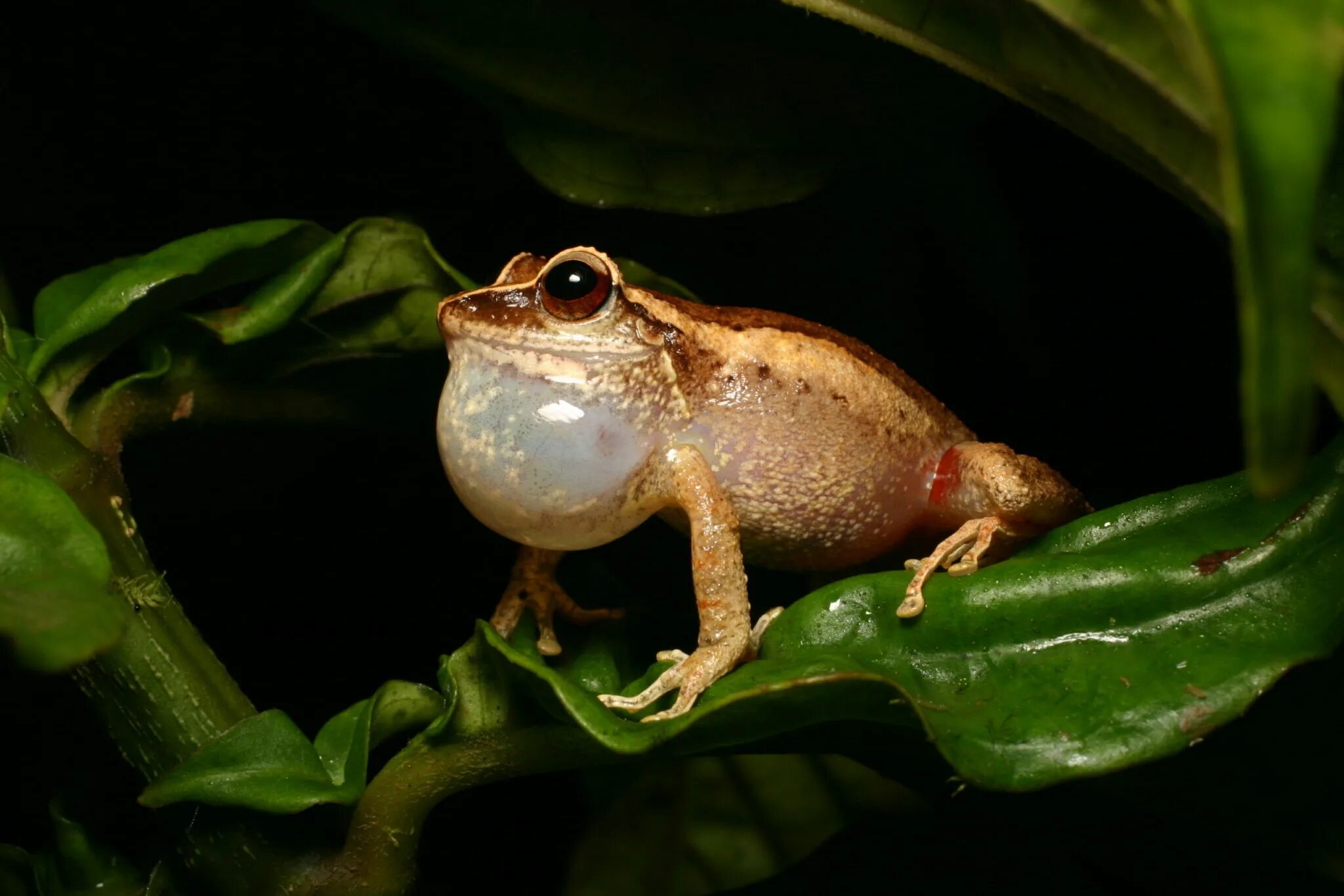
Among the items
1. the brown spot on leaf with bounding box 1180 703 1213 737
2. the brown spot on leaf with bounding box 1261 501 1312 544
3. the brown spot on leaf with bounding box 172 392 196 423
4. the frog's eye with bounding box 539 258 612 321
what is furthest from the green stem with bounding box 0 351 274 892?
the brown spot on leaf with bounding box 1261 501 1312 544

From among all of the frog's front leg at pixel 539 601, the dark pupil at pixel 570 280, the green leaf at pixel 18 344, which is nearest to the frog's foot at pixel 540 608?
the frog's front leg at pixel 539 601

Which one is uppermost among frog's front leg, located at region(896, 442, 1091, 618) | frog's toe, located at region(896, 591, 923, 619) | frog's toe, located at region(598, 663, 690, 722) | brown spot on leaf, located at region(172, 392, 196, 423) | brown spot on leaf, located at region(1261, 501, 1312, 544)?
brown spot on leaf, located at region(172, 392, 196, 423)

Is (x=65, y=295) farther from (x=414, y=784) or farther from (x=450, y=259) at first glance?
(x=414, y=784)

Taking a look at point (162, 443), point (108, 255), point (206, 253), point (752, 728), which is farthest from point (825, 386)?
point (108, 255)

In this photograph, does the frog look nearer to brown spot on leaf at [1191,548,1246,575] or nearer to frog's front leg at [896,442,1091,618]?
frog's front leg at [896,442,1091,618]

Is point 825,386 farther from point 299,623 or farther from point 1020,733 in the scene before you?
point 299,623

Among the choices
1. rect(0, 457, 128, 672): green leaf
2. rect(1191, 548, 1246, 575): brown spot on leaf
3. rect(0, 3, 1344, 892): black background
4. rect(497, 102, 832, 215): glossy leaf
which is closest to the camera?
rect(0, 457, 128, 672): green leaf
